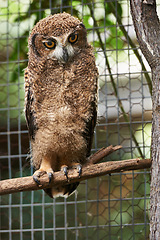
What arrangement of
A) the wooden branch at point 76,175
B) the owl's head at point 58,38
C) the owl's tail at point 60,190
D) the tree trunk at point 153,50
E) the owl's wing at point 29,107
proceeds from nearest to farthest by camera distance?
the tree trunk at point 153,50
the wooden branch at point 76,175
the owl's head at point 58,38
the owl's wing at point 29,107
the owl's tail at point 60,190

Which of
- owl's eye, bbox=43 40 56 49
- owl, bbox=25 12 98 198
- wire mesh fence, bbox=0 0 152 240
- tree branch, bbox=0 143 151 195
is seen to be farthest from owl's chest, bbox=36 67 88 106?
wire mesh fence, bbox=0 0 152 240

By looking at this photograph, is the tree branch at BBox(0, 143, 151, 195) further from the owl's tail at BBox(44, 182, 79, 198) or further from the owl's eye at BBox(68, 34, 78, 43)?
the owl's eye at BBox(68, 34, 78, 43)

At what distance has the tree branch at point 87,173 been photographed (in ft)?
5.23

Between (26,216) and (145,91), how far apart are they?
132 centimetres

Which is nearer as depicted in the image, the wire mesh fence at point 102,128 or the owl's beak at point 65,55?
the owl's beak at point 65,55

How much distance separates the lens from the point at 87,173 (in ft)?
5.58

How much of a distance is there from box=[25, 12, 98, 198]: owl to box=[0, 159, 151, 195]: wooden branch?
3.8 inches

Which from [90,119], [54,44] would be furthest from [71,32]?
[90,119]

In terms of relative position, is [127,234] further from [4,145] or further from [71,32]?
[71,32]

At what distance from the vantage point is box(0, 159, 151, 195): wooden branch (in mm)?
1593

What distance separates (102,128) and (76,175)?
89 centimetres

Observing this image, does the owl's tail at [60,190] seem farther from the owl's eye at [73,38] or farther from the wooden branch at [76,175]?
the owl's eye at [73,38]

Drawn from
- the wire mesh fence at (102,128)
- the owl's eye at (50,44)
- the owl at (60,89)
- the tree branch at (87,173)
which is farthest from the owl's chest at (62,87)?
the wire mesh fence at (102,128)

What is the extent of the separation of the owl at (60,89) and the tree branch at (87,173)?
0.32 ft
